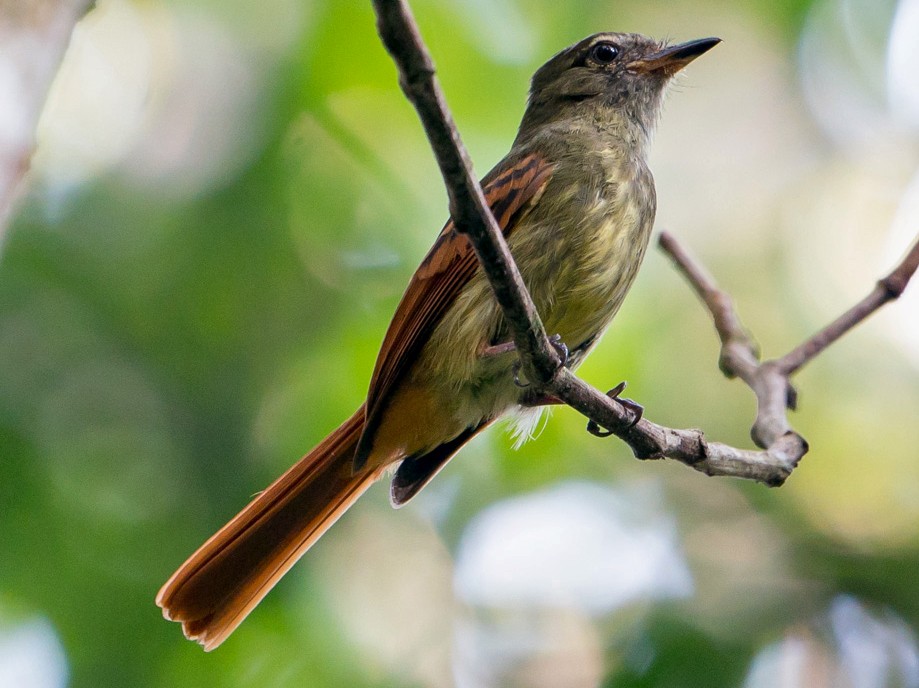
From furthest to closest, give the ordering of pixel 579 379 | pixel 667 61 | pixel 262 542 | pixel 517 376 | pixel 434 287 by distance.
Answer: pixel 667 61 → pixel 262 542 → pixel 434 287 → pixel 517 376 → pixel 579 379

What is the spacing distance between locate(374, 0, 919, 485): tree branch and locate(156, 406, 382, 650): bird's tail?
953mm

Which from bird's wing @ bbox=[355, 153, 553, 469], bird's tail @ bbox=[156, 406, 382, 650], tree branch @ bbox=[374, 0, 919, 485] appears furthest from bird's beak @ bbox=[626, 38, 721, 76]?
bird's tail @ bbox=[156, 406, 382, 650]

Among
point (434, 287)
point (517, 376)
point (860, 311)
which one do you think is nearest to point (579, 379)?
point (517, 376)

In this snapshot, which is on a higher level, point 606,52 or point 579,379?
point 606,52

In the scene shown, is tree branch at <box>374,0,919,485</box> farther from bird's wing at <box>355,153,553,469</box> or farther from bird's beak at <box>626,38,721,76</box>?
bird's beak at <box>626,38,721,76</box>

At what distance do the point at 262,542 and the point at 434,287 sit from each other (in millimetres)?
1033

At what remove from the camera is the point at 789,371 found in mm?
3469

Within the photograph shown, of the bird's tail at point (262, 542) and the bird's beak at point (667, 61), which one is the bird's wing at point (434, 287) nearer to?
the bird's tail at point (262, 542)

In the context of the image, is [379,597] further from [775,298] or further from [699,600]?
[775,298]

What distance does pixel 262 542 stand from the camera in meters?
3.61

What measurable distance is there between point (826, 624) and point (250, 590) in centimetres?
257

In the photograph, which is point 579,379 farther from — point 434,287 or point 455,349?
point 434,287

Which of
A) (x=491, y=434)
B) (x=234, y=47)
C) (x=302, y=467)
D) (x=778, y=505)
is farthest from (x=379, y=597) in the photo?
(x=234, y=47)

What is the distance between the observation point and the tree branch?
187cm
